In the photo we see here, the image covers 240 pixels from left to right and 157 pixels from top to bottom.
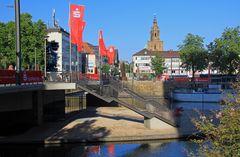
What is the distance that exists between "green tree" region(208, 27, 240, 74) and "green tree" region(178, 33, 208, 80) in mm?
7653

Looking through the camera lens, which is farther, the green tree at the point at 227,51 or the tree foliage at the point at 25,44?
the green tree at the point at 227,51

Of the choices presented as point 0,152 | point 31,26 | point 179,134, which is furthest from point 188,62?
point 0,152

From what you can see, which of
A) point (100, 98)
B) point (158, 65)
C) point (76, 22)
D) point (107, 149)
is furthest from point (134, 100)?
point (158, 65)

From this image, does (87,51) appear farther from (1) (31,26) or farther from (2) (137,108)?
(2) (137,108)

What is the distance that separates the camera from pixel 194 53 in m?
115

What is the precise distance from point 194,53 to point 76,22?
3101 inches

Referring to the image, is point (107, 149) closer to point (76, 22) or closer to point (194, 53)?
point (76, 22)

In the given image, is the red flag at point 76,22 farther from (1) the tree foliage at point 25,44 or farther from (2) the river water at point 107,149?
(1) the tree foliage at point 25,44

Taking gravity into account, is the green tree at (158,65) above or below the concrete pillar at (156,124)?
above

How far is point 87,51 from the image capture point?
200 m

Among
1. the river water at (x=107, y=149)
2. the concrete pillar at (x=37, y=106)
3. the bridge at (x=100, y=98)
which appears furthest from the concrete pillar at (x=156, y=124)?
the concrete pillar at (x=37, y=106)

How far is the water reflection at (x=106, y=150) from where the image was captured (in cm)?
2825

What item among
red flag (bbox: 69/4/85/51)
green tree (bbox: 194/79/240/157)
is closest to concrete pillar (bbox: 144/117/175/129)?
red flag (bbox: 69/4/85/51)

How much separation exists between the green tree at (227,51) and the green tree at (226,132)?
94029mm
